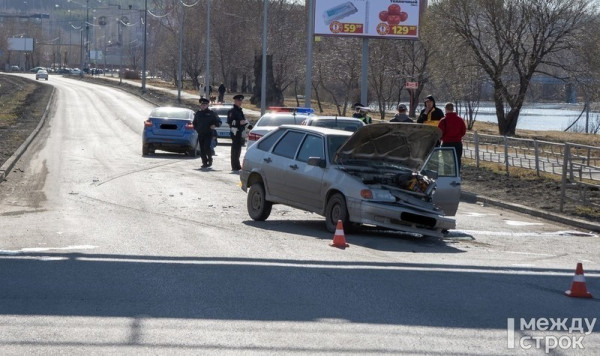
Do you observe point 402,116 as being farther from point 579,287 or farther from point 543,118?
point 543,118

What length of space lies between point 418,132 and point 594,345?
711 cm

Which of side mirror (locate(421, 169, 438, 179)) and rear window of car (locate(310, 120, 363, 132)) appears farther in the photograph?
rear window of car (locate(310, 120, 363, 132))

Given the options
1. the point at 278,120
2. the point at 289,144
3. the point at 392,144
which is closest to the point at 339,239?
the point at 392,144

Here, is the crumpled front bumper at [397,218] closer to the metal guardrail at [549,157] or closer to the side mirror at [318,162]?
the side mirror at [318,162]

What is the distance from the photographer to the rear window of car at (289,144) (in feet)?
50.0

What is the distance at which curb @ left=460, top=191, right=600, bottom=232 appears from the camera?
55.4 feet

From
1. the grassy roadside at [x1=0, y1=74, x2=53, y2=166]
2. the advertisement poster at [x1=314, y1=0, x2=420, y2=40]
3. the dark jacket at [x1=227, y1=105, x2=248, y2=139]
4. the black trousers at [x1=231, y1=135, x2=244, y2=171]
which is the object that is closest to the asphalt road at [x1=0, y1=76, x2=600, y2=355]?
the dark jacket at [x1=227, y1=105, x2=248, y2=139]

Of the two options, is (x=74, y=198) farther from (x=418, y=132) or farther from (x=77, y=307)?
(x=77, y=307)

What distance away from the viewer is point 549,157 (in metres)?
23.2

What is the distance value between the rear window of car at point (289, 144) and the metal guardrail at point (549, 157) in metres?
5.88

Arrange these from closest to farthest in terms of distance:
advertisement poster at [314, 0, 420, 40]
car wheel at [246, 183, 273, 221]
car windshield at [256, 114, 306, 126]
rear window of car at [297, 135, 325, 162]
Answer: rear window of car at [297, 135, 325, 162] < car wheel at [246, 183, 273, 221] < car windshield at [256, 114, 306, 126] < advertisement poster at [314, 0, 420, 40]

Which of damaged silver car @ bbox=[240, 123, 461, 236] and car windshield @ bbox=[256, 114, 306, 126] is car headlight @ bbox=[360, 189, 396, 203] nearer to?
damaged silver car @ bbox=[240, 123, 461, 236]

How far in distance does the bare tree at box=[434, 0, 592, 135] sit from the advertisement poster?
8.58 metres

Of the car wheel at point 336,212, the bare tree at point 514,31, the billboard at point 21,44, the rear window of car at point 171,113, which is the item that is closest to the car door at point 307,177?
the car wheel at point 336,212
